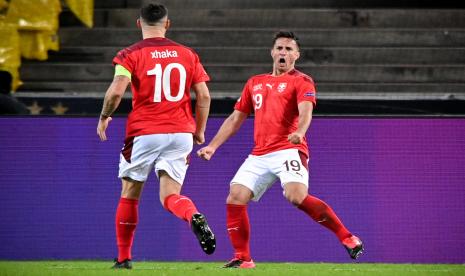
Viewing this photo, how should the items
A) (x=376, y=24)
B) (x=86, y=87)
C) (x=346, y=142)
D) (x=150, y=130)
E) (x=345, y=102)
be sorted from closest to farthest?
(x=150, y=130)
(x=346, y=142)
(x=345, y=102)
(x=86, y=87)
(x=376, y=24)

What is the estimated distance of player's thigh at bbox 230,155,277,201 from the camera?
705cm

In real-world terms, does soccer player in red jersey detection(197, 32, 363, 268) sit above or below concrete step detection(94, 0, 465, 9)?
below

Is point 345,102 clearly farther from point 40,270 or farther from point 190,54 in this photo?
point 40,270

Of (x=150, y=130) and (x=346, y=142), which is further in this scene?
(x=346, y=142)

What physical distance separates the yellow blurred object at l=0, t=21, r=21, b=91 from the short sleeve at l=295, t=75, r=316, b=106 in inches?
198

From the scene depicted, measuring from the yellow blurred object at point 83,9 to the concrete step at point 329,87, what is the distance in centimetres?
105

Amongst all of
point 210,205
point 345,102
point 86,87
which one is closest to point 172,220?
point 210,205

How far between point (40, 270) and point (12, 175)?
83.6 inches

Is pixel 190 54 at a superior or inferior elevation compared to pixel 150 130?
superior

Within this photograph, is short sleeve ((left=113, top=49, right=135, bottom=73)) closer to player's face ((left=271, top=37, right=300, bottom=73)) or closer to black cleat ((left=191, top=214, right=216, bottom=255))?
black cleat ((left=191, top=214, right=216, bottom=255))

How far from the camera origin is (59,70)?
11.5 metres

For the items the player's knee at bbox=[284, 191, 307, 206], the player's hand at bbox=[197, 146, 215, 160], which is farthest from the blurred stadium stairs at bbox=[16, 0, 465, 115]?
the player's knee at bbox=[284, 191, 307, 206]

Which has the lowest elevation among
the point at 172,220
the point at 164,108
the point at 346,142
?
the point at 172,220

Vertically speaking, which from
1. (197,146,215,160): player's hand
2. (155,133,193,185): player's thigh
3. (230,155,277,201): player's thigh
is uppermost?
(155,133,193,185): player's thigh
